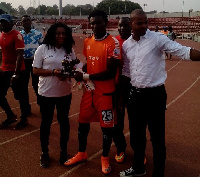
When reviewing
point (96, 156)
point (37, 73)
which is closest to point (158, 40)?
point (37, 73)

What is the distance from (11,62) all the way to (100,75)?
8.07 feet

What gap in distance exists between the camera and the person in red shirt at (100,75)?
3153 millimetres

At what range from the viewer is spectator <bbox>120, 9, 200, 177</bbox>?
9.30 feet

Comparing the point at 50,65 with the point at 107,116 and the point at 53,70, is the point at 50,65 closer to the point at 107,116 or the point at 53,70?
the point at 53,70

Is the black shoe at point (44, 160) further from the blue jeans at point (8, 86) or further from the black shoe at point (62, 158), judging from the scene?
the blue jeans at point (8, 86)

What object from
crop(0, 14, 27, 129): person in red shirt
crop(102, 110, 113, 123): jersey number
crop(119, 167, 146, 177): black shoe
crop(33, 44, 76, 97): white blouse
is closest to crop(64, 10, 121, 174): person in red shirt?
crop(102, 110, 113, 123): jersey number

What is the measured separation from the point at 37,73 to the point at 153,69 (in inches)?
61.7

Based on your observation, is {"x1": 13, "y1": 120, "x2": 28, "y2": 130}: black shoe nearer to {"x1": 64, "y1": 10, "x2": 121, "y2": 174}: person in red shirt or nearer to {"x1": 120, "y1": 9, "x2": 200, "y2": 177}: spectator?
{"x1": 64, "y1": 10, "x2": 121, "y2": 174}: person in red shirt

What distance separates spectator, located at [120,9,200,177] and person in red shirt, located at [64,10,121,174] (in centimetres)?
21

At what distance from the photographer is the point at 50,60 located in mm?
3389

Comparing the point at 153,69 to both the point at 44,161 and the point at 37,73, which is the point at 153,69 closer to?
the point at 37,73

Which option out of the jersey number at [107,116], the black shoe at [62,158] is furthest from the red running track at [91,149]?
the jersey number at [107,116]

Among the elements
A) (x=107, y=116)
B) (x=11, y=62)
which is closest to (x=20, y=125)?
(x=11, y=62)

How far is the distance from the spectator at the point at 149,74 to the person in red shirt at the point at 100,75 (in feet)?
0.70
